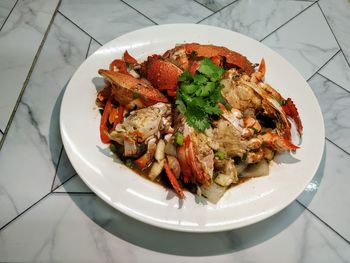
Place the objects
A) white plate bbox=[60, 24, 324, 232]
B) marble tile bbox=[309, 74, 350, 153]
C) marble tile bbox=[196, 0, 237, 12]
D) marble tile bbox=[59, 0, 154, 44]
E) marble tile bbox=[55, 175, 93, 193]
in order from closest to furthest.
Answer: white plate bbox=[60, 24, 324, 232], marble tile bbox=[55, 175, 93, 193], marble tile bbox=[309, 74, 350, 153], marble tile bbox=[59, 0, 154, 44], marble tile bbox=[196, 0, 237, 12]

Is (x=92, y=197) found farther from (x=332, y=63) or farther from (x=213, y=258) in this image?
(x=332, y=63)

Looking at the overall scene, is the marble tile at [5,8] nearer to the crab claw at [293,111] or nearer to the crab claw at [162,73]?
the crab claw at [162,73]

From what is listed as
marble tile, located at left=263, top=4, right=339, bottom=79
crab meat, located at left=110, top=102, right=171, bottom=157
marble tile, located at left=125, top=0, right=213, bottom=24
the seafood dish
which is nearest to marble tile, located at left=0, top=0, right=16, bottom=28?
marble tile, located at left=125, top=0, right=213, bottom=24

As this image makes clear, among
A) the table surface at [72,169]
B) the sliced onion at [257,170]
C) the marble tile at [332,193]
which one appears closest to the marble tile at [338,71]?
the table surface at [72,169]

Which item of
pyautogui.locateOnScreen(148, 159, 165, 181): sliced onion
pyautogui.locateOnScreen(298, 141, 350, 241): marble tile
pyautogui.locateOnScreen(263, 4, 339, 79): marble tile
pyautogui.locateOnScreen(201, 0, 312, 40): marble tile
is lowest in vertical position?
pyautogui.locateOnScreen(298, 141, 350, 241): marble tile

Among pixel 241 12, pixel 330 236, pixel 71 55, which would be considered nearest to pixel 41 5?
pixel 71 55

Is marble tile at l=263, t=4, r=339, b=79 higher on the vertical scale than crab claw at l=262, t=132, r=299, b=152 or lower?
lower

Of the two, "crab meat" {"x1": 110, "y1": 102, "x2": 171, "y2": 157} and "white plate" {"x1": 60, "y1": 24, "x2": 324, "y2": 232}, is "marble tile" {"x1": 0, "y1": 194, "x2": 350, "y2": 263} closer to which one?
"white plate" {"x1": 60, "y1": 24, "x2": 324, "y2": 232}

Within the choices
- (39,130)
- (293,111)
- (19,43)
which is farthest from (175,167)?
(19,43)
